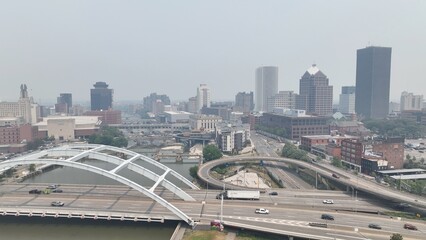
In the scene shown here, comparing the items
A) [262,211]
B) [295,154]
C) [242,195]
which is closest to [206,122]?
[295,154]

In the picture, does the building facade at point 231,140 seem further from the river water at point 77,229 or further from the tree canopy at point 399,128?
the tree canopy at point 399,128

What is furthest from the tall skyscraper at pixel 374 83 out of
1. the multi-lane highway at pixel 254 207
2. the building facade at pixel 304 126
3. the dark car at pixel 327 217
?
the dark car at pixel 327 217

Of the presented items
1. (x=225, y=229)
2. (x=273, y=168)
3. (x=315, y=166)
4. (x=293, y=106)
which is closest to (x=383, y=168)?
(x=315, y=166)

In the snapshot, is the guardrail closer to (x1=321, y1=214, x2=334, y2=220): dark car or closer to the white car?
the white car

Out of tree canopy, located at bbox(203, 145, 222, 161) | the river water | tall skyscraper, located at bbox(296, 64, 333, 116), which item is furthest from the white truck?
tall skyscraper, located at bbox(296, 64, 333, 116)

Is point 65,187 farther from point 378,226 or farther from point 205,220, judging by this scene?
point 378,226
